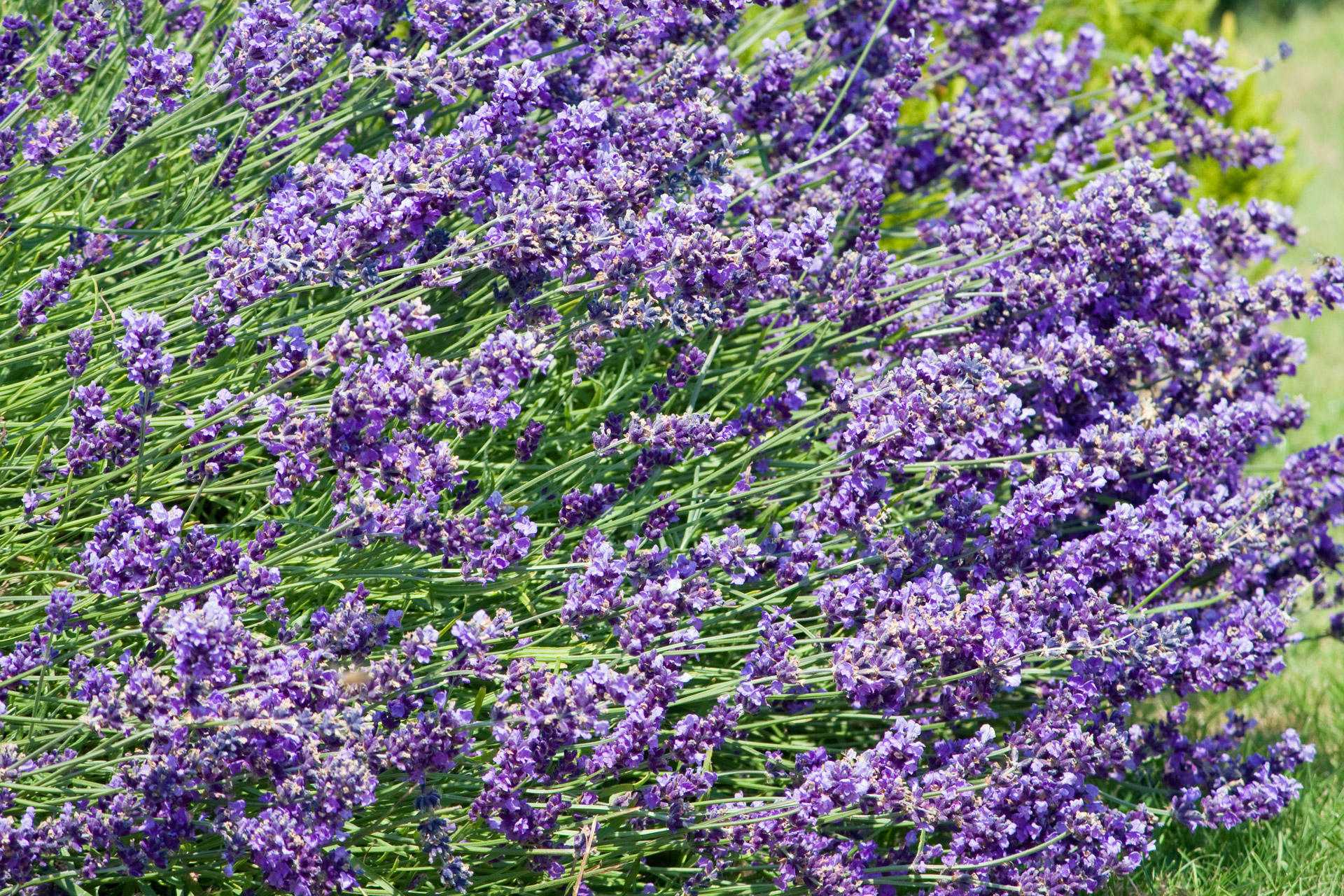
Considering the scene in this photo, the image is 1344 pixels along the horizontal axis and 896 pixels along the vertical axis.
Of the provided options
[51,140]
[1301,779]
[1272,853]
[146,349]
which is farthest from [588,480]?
[1301,779]

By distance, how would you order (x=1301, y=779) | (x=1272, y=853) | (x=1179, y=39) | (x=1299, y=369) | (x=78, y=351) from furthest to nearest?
(x=1179, y=39)
(x=1299, y=369)
(x=1301, y=779)
(x=1272, y=853)
(x=78, y=351)

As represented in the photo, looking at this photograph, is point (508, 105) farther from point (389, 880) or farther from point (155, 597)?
point (389, 880)

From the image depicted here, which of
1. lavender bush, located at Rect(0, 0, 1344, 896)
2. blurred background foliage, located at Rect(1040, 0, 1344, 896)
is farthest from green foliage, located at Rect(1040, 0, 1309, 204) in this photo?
lavender bush, located at Rect(0, 0, 1344, 896)

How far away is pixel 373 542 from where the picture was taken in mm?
2051

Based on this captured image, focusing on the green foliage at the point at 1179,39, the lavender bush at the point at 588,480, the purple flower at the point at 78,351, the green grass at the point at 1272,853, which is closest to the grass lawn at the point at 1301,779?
the green grass at the point at 1272,853

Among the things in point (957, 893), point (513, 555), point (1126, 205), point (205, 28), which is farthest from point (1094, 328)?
point (205, 28)

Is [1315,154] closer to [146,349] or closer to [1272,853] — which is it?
[1272,853]

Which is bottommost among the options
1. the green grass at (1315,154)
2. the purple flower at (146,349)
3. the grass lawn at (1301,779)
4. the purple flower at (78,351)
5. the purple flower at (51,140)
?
the grass lawn at (1301,779)

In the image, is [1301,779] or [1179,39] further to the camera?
[1179,39]

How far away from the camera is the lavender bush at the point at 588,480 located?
1.87m

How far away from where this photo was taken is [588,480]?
95.5 inches

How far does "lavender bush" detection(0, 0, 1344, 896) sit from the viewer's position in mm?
1866

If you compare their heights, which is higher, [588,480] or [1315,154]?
[588,480]

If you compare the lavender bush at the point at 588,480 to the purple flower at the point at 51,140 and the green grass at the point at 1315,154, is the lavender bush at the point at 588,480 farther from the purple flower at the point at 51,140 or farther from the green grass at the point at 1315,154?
the green grass at the point at 1315,154
